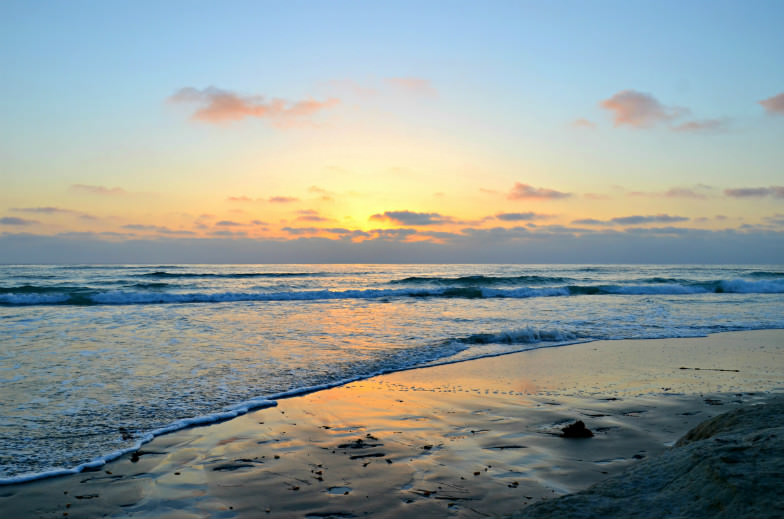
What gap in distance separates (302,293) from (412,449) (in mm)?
23820

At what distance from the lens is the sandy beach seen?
11.7 feet

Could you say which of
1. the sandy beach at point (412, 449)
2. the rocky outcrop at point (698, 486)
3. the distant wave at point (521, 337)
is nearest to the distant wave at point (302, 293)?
the distant wave at point (521, 337)

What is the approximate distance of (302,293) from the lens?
27.9m

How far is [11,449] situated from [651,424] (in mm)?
6367

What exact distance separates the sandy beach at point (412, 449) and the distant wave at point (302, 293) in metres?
20.0

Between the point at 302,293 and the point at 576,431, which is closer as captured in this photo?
the point at 576,431

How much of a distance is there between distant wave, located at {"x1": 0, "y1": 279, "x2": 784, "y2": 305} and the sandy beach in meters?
20.0

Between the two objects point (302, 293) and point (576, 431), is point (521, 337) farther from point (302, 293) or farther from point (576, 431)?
point (302, 293)

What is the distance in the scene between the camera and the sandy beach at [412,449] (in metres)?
3.56

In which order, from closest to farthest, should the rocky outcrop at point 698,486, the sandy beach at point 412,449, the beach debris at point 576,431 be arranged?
the rocky outcrop at point 698,486
the sandy beach at point 412,449
the beach debris at point 576,431

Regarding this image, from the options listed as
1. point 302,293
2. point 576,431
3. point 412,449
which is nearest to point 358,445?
point 412,449

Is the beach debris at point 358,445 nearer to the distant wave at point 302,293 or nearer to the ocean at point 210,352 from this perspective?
the ocean at point 210,352

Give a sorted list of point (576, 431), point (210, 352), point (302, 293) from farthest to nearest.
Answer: point (302, 293), point (210, 352), point (576, 431)

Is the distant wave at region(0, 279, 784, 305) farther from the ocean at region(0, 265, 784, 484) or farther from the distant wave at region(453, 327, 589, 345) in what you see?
the distant wave at region(453, 327, 589, 345)
